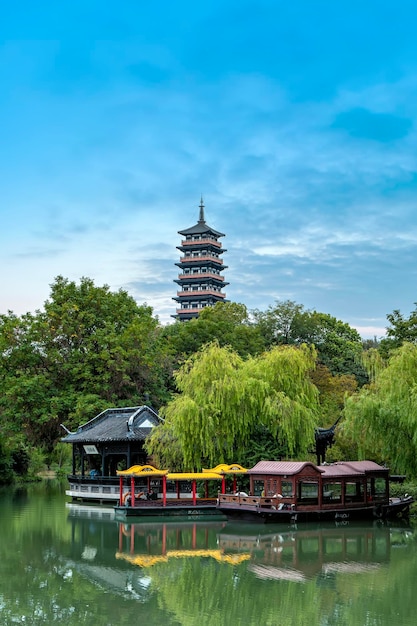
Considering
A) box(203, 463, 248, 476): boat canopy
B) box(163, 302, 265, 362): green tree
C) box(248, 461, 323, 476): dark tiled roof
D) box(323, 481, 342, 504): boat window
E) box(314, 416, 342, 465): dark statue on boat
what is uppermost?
box(163, 302, 265, 362): green tree

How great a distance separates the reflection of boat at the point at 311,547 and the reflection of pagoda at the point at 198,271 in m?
47.8

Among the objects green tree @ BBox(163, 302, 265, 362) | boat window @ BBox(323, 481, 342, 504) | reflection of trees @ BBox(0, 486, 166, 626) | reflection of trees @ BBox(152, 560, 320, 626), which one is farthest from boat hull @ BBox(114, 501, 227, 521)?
green tree @ BBox(163, 302, 265, 362)

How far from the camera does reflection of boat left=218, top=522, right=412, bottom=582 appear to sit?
14602 millimetres

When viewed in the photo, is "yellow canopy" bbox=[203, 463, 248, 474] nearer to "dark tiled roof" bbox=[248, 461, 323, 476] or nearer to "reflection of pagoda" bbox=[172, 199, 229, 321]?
"dark tiled roof" bbox=[248, 461, 323, 476]

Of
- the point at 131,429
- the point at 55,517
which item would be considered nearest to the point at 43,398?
the point at 131,429

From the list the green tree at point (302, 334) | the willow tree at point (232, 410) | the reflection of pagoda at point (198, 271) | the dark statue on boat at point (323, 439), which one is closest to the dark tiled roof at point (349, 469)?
the willow tree at point (232, 410)

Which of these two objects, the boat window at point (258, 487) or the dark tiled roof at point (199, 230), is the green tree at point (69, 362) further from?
the dark tiled roof at point (199, 230)

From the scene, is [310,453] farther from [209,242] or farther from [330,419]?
[209,242]

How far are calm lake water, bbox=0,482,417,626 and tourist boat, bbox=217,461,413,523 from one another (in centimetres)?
53

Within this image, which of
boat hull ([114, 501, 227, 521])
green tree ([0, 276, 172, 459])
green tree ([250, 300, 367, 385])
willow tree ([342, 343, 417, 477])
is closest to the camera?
willow tree ([342, 343, 417, 477])

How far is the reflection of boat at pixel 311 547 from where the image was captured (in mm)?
14602

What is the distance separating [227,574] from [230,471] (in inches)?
335

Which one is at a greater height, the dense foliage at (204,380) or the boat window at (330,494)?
the dense foliage at (204,380)

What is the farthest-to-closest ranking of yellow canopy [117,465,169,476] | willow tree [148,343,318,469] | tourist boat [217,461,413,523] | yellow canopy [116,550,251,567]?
1. willow tree [148,343,318,469]
2. yellow canopy [117,465,169,476]
3. tourist boat [217,461,413,523]
4. yellow canopy [116,550,251,567]
